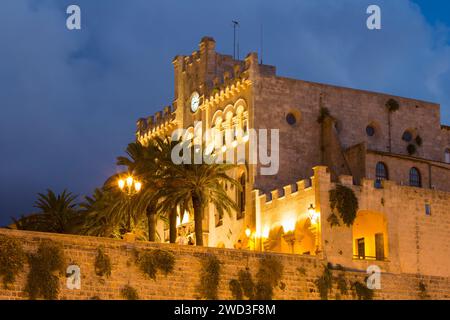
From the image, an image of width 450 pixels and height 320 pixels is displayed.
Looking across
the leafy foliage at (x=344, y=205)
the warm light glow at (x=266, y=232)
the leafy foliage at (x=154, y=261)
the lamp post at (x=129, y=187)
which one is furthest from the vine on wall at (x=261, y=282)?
the warm light glow at (x=266, y=232)

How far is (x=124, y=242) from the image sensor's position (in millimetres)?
45406

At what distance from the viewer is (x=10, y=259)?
41.8 metres

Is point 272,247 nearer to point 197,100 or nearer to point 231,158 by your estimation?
point 231,158

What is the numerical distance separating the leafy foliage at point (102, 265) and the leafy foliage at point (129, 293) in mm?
1012

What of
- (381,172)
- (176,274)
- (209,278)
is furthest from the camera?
(381,172)

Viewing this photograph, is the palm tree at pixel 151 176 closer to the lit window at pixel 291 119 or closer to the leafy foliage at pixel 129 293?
the leafy foliage at pixel 129 293

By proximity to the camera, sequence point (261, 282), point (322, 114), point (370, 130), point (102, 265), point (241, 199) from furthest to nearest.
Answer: point (370, 130) < point (322, 114) < point (241, 199) < point (261, 282) < point (102, 265)

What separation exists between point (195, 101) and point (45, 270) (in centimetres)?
3329

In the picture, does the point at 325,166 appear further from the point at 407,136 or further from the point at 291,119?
the point at 407,136

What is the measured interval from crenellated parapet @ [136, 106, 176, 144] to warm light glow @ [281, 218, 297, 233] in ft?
65.6

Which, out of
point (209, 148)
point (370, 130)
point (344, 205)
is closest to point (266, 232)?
point (344, 205)

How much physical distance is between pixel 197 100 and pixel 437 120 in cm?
1707

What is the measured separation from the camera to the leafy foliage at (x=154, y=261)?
150 ft
